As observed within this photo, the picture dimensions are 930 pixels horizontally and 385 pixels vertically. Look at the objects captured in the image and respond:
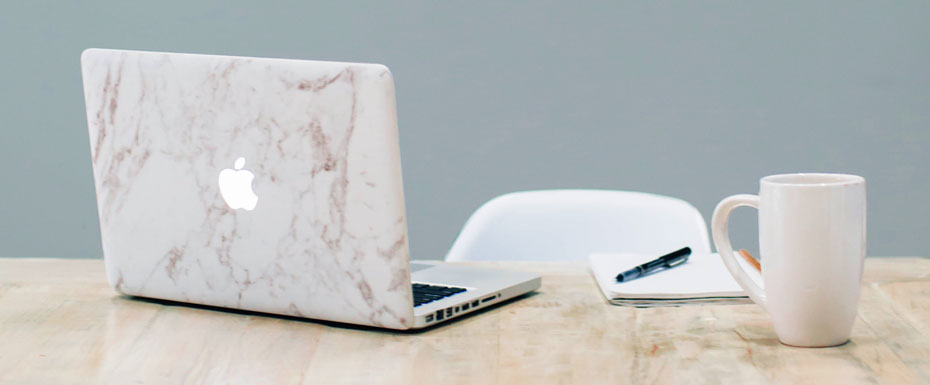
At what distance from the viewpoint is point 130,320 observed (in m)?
1.13

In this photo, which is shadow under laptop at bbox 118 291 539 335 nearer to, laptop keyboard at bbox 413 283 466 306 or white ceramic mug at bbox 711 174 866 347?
laptop keyboard at bbox 413 283 466 306

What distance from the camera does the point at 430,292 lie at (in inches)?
45.5

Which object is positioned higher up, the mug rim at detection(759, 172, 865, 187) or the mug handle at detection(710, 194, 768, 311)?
the mug rim at detection(759, 172, 865, 187)

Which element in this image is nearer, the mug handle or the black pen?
the mug handle

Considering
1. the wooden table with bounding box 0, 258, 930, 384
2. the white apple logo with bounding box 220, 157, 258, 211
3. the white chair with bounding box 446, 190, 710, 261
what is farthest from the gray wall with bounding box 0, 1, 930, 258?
the white apple logo with bounding box 220, 157, 258, 211

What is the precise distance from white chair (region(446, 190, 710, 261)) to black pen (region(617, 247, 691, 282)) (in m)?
0.46

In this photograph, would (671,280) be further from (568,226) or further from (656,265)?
(568,226)

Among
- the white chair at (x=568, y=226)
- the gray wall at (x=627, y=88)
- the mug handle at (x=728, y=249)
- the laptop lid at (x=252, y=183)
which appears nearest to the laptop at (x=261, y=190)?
the laptop lid at (x=252, y=183)

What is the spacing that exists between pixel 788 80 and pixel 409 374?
2.24 m

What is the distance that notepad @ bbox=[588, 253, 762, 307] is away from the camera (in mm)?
1170

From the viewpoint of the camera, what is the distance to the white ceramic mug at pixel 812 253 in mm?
932

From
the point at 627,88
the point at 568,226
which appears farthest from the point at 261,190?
the point at 627,88

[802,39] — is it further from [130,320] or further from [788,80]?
Answer: [130,320]

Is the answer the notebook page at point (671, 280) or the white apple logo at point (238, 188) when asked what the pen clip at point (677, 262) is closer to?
the notebook page at point (671, 280)
